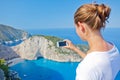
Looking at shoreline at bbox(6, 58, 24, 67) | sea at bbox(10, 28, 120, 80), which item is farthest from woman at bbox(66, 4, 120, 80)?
shoreline at bbox(6, 58, 24, 67)

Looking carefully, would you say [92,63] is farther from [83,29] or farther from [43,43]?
[43,43]

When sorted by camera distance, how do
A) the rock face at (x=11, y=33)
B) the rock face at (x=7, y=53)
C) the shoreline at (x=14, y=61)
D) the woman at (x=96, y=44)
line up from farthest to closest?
the rock face at (x=11, y=33) < the rock face at (x=7, y=53) < the shoreline at (x=14, y=61) < the woman at (x=96, y=44)

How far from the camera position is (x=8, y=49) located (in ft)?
90.2

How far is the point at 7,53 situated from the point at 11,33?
35.0 ft

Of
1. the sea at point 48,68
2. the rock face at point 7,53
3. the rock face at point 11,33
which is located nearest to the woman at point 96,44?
the sea at point 48,68

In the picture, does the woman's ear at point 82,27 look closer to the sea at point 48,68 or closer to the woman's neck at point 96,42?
the woman's neck at point 96,42

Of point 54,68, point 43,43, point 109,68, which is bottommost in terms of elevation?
point 54,68

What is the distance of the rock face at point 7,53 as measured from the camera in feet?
85.5

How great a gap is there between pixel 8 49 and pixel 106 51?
1067 inches

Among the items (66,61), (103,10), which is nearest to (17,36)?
→ (66,61)

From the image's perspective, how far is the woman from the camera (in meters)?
0.79

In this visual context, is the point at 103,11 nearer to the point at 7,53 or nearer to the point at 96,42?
the point at 96,42

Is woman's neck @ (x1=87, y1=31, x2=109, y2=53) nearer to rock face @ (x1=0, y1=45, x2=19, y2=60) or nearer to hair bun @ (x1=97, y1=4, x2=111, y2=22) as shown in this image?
hair bun @ (x1=97, y1=4, x2=111, y2=22)

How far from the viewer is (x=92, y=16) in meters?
0.84
